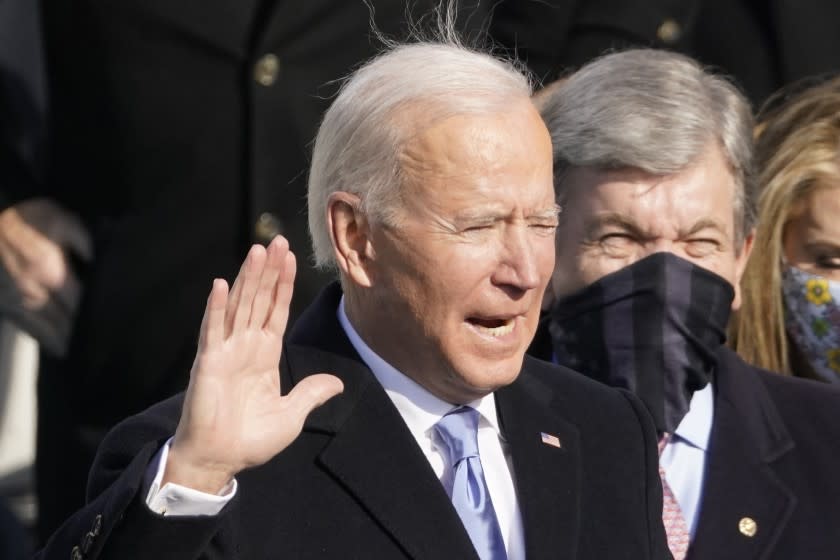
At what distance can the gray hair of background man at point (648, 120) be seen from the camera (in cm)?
395

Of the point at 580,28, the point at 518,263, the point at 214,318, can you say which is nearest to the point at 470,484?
the point at 518,263

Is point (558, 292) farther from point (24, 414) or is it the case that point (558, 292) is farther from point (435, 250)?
point (24, 414)

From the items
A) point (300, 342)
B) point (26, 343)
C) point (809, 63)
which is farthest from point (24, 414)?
point (300, 342)

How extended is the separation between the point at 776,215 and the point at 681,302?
597 millimetres

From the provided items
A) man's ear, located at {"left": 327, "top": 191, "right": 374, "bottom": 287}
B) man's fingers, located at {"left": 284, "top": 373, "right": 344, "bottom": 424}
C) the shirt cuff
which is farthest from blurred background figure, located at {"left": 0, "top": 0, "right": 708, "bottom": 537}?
the shirt cuff

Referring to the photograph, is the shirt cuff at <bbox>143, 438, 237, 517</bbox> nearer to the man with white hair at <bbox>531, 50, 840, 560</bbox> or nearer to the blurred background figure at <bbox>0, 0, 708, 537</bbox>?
the man with white hair at <bbox>531, 50, 840, 560</bbox>

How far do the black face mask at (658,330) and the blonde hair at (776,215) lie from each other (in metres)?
0.43

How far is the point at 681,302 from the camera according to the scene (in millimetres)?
3887

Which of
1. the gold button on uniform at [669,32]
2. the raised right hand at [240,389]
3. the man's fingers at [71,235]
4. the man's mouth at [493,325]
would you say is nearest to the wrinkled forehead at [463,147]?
the man's mouth at [493,325]

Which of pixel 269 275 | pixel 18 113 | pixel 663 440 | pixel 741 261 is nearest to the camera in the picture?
pixel 269 275

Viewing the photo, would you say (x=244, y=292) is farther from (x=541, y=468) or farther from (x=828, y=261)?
(x=828, y=261)

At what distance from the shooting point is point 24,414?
739cm

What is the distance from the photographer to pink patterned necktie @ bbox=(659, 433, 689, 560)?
12.3ft

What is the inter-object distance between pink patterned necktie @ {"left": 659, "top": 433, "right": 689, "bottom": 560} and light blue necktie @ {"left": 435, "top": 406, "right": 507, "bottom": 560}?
631 mm
